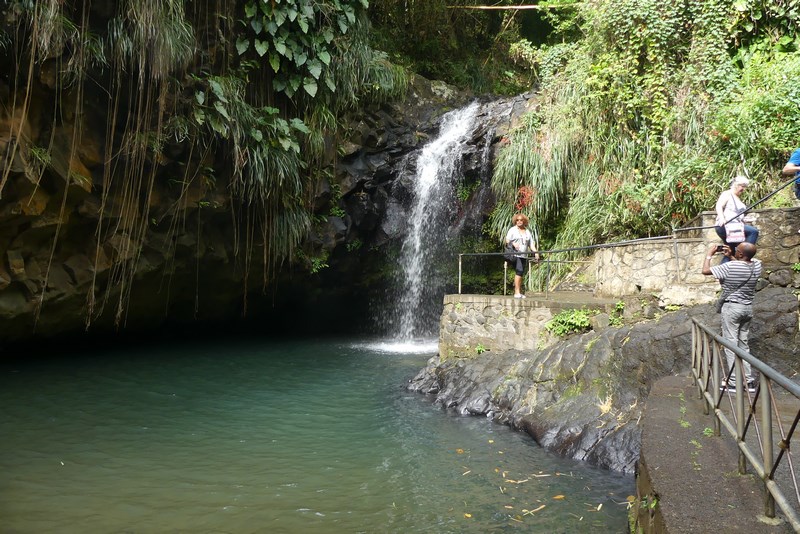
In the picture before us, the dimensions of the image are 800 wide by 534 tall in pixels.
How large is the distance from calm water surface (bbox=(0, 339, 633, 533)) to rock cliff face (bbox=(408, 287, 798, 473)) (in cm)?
32

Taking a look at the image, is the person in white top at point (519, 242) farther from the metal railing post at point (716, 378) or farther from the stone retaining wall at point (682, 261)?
the metal railing post at point (716, 378)

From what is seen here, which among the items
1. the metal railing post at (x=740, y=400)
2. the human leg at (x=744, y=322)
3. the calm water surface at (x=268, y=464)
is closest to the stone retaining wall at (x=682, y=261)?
the human leg at (x=744, y=322)

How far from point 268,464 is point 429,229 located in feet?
30.3

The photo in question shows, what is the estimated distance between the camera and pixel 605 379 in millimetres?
6867

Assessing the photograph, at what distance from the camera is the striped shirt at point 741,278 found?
Answer: 5.32 m

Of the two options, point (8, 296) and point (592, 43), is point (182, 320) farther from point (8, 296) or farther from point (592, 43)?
point (592, 43)

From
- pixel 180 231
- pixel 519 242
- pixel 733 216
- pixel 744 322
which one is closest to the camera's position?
pixel 744 322

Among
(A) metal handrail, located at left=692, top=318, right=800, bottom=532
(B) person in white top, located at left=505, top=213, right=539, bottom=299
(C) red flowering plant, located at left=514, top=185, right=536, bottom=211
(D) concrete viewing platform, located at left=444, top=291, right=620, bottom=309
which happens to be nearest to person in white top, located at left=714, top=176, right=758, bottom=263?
(D) concrete viewing platform, located at left=444, top=291, right=620, bottom=309

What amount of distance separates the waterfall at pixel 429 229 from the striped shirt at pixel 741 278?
9.25 metres

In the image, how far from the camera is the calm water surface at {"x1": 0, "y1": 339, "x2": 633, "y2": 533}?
187 inches

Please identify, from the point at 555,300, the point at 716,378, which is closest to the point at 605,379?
the point at 555,300

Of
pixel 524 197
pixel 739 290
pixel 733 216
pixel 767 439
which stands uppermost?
pixel 524 197

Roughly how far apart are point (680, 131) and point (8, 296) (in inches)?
478

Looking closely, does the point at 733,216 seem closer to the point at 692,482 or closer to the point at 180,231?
the point at 692,482
